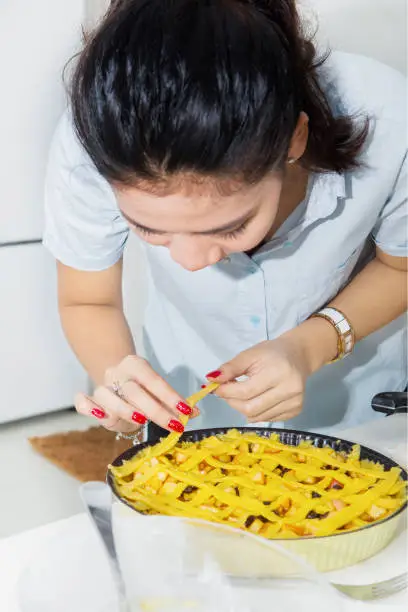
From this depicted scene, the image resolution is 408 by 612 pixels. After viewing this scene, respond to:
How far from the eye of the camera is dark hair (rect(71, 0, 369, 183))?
66cm

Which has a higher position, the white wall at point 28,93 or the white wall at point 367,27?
the white wall at point 367,27

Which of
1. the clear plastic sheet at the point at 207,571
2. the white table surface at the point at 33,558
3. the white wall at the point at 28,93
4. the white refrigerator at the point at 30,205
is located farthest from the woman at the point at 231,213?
the white wall at the point at 28,93

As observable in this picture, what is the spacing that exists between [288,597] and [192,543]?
0.06 meters

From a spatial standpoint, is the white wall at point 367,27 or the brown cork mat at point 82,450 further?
the brown cork mat at point 82,450

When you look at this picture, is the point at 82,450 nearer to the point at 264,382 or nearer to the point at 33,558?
the point at 264,382

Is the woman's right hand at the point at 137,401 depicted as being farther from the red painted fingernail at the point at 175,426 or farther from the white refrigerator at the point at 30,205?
the white refrigerator at the point at 30,205

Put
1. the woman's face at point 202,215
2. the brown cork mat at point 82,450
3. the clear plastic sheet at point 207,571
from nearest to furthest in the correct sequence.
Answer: the clear plastic sheet at point 207,571
the woman's face at point 202,215
the brown cork mat at point 82,450

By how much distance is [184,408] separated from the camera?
2.58 feet

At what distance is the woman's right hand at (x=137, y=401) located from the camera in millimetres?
788

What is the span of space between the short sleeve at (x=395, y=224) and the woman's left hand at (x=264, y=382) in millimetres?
231

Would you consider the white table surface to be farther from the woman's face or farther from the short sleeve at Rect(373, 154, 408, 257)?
the short sleeve at Rect(373, 154, 408, 257)

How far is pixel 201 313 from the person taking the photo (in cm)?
113

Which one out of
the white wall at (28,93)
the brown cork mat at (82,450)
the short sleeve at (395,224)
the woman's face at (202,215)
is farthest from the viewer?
the brown cork mat at (82,450)

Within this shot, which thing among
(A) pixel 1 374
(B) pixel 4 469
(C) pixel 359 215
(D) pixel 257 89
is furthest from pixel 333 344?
(A) pixel 1 374
